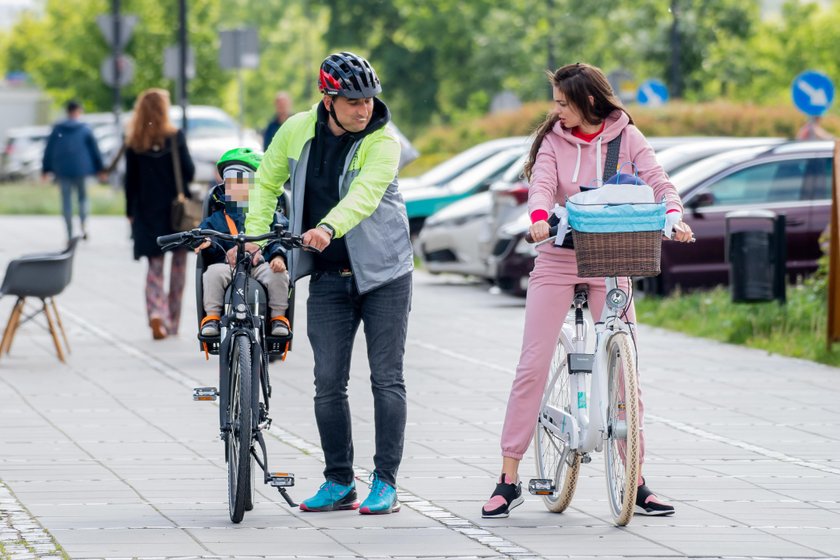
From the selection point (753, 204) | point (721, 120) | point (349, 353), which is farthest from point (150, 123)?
point (721, 120)

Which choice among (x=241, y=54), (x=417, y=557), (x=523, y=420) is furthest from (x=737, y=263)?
(x=241, y=54)

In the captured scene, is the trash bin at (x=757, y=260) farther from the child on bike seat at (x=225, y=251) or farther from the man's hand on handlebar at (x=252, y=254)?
the man's hand on handlebar at (x=252, y=254)

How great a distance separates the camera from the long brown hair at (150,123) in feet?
45.9

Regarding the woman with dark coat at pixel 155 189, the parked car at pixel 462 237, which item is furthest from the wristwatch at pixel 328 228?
the parked car at pixel 462 237

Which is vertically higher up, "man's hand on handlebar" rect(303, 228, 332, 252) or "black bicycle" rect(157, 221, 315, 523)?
"man's hand on handlebar" rect(303, 228, 332, 252)

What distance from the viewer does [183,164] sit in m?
14.2

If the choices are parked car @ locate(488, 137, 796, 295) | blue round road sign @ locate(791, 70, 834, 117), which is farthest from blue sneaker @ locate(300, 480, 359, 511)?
blue round road sign @ locate(791, 70, 834, 117)

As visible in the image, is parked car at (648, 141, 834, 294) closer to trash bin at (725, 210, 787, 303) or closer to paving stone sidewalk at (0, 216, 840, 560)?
trash bin at (725, 210, 787, 303)

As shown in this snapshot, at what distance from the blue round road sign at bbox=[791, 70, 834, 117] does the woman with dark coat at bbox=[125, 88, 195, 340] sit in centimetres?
960

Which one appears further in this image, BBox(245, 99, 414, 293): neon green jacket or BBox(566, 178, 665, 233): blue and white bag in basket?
BBox(245, 99, 414, 293): neon green jacket

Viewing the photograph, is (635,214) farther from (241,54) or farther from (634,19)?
(634,19)

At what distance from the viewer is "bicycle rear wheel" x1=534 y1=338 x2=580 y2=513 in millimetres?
7145

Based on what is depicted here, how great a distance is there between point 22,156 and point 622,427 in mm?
47299

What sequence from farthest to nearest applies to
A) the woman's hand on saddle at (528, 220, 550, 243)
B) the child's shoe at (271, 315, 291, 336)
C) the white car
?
the white car
the child's shoe at (271, 315, 291, 336)
the woman's hand on saddle at (528, 220, 550, 243)
